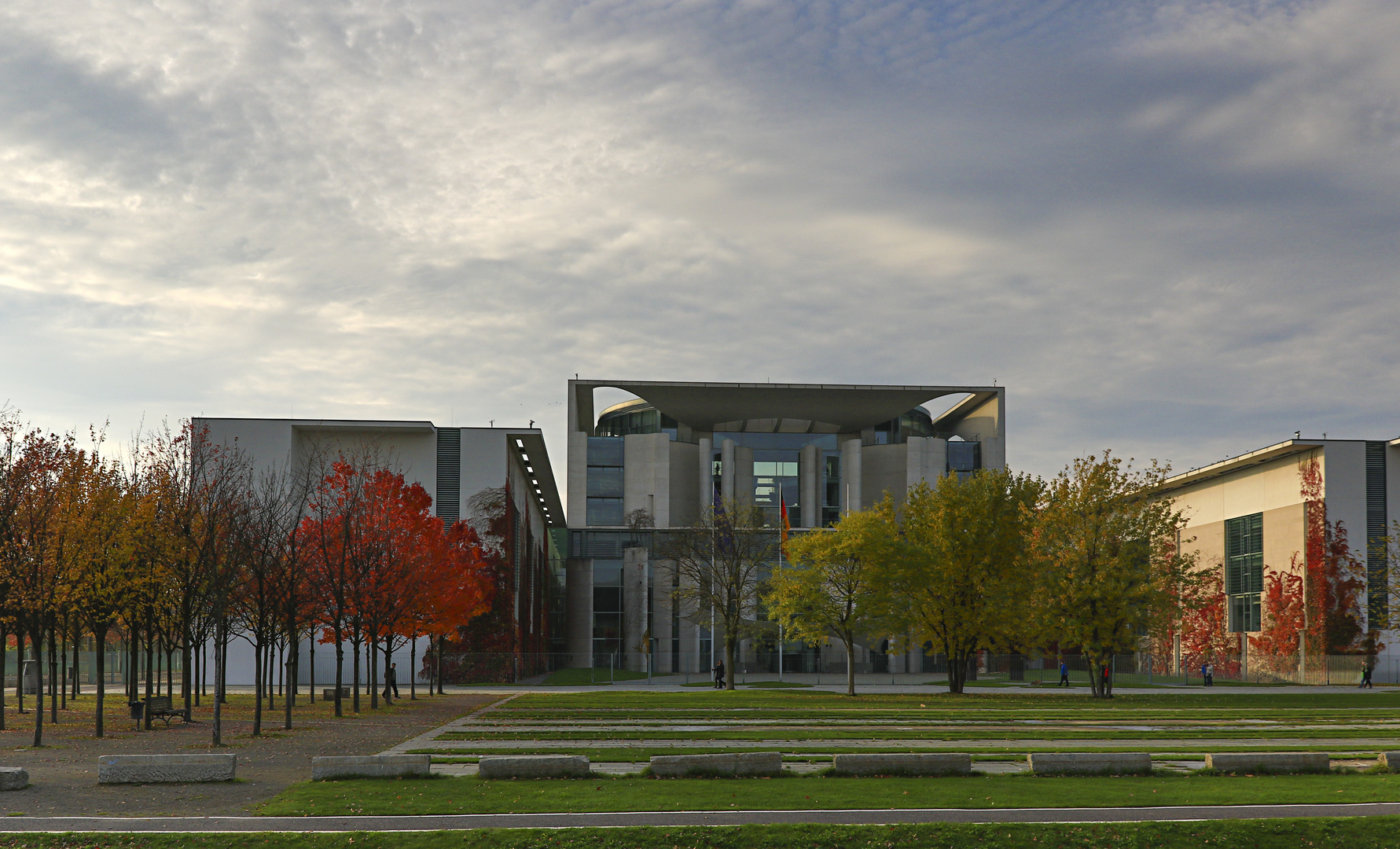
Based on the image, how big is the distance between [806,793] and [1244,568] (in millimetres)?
71220

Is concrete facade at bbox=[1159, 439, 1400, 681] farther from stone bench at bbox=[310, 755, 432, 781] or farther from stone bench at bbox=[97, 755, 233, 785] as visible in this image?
stone bench at bbox=[97, 755, 233, 785]

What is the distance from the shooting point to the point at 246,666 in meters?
63.5

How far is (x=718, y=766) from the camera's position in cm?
1784

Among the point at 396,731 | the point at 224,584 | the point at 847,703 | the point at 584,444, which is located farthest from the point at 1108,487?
the point at 584,444

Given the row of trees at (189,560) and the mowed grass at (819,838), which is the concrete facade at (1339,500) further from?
the mowed grass at (819,838)

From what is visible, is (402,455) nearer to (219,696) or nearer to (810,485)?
(810,485)

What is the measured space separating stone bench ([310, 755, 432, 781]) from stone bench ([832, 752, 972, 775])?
663 cm

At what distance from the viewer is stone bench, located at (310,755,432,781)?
17.3 metres

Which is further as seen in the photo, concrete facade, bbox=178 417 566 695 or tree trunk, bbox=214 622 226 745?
concrete facade, bbox=178 417 566 695

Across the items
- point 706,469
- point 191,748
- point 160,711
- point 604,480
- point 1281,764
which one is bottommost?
point 160,711

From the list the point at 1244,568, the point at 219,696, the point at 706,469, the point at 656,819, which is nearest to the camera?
the point at 656,819

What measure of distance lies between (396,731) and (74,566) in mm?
9163

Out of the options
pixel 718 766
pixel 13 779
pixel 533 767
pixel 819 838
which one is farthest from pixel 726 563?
pixel 819 838

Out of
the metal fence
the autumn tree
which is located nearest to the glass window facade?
the metal fence
